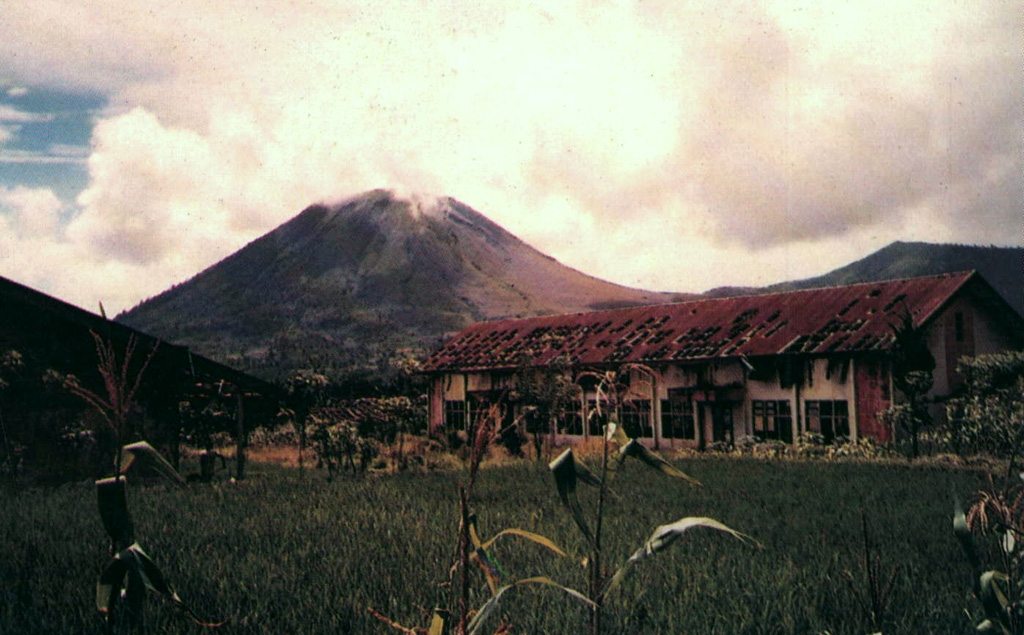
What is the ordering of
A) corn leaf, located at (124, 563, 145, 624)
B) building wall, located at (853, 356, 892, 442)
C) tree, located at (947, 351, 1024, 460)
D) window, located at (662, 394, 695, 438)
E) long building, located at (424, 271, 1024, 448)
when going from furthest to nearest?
window, located at (662, 394, 695, 438) < long building, located at (424, 271, 1024, 448) < building wall, located at (853, 356, 892, 442) < tree, located at (947, 351, 1024, 460) < corn leaf, located at (124, 563, 145, 624)

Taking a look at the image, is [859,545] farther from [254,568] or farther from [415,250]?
[415,250]

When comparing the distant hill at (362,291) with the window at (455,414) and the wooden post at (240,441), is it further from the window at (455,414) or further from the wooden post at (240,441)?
the wooden post at (240,441)

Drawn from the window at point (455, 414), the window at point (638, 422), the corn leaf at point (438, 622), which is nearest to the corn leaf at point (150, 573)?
the corn leaf at point (438, 622)

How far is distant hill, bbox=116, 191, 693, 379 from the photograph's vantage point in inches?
4796

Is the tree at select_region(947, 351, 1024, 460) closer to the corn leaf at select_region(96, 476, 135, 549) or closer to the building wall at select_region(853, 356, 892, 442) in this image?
the building wall at select_region(853, 356, 892, 442)

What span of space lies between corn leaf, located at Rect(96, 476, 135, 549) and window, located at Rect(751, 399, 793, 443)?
2017cm

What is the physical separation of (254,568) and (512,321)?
26.8 m

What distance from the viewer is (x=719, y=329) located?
2430cm

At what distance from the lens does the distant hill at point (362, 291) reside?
122 meters

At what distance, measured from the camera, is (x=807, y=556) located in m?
7.18

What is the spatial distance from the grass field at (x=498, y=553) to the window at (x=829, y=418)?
7121 millimetres

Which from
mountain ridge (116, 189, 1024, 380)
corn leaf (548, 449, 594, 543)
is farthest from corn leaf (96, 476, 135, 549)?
mountain ridge (116, 189, 1024, 380)

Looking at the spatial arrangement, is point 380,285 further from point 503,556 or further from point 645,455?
point 645,455

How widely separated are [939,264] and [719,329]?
149 meters
